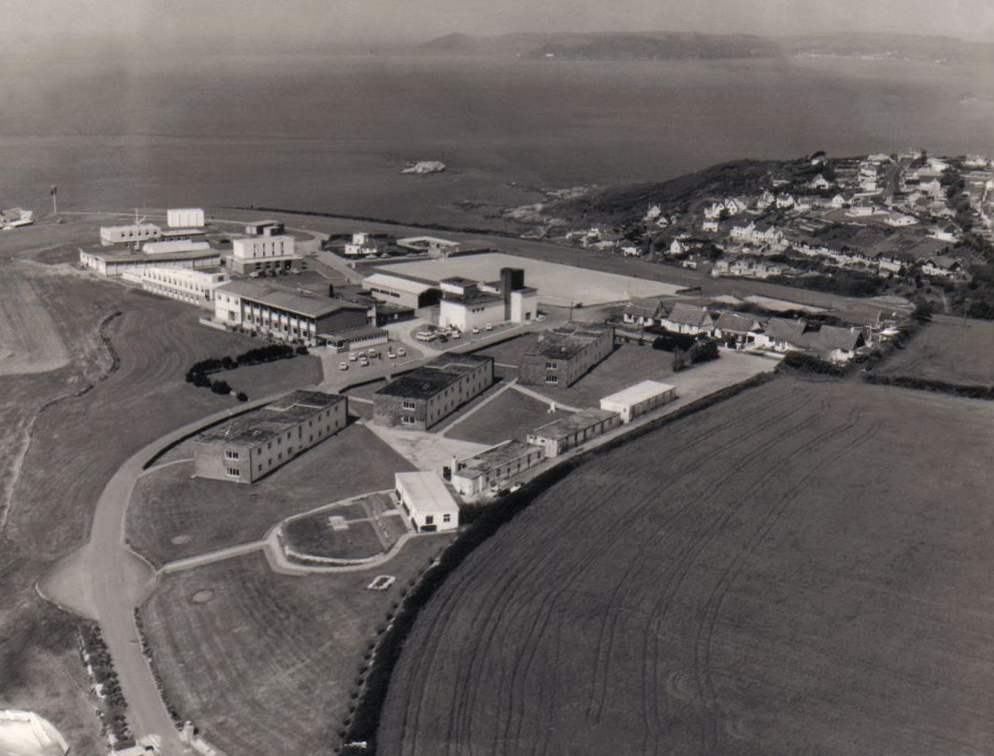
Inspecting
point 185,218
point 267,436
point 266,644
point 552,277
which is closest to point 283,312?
point 267,436

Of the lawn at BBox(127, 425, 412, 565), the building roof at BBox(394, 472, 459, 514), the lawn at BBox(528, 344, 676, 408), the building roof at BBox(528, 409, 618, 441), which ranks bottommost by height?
the lawn at BBox(528, 344, 676, 408)

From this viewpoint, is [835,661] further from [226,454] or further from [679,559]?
[226,454]

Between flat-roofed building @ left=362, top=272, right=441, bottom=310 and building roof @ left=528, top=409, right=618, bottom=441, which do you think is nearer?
building roof @ left=528, top=409, right=618, bottom=441

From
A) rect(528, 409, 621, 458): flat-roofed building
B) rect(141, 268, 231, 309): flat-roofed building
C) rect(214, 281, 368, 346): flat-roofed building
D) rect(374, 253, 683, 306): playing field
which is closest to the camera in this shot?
rect(528, 409, 621, 458): flat-roofed building

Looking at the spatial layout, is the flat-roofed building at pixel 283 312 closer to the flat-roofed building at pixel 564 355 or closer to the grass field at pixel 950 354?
Result: the flat-roofed building at pixel 564 355

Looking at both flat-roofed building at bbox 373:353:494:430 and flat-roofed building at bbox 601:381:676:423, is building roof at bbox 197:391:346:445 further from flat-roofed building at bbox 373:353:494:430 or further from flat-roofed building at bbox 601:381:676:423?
flat-roofed building at bbox 601:381:676:423

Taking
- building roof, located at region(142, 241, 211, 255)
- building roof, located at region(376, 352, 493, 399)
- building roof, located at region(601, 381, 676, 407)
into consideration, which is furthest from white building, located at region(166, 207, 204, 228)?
building roof, located at region(601, 381, 676, 407)

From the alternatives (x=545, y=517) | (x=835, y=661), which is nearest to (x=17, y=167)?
(x=545, y=517)
